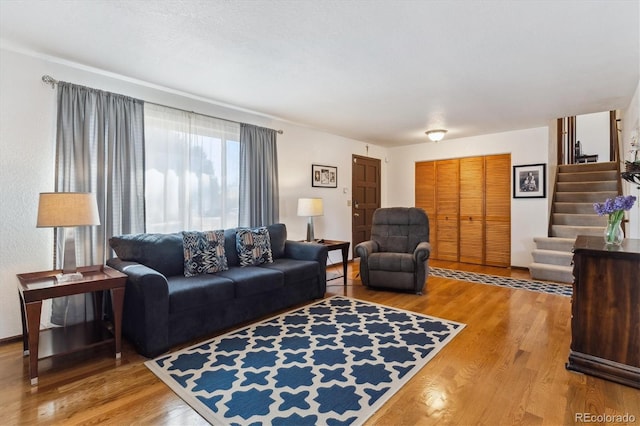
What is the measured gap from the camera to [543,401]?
6.07 feet

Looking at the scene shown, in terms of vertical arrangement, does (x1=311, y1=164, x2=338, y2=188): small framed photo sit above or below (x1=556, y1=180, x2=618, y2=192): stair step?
above

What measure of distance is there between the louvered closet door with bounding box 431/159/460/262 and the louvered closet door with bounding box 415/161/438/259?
0.07m

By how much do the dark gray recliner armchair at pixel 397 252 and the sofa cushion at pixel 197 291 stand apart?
6.43 ft

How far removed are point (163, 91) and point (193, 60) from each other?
908mm

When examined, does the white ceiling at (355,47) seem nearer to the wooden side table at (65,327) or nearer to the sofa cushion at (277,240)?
the sofa cushion at (277,240)

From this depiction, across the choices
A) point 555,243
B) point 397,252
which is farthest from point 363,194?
point 555,243

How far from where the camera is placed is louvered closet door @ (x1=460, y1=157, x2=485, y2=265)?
5859 millimetres

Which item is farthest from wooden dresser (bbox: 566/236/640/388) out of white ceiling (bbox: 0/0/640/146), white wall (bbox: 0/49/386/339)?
white wall (bbox: 0/49/386/339)

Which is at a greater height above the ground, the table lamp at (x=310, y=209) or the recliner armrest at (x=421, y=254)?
the table lamp at (x=310, y=209)

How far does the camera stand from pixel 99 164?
296cm

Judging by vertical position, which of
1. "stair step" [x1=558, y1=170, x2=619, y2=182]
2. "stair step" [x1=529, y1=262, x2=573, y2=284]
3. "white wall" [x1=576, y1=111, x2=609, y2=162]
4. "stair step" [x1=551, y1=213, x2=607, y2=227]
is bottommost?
Answer: "stair step" [x1=529, y1=262, x2=573, y2=284]

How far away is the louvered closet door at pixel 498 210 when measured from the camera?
557 centimetres

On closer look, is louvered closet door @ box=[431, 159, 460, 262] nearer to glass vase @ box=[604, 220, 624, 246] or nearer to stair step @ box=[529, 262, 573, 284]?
stair step @ box=[529, 262, 573, 284]

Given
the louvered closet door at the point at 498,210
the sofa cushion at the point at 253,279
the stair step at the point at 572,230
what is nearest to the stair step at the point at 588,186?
the stair step at the point at 572,230
